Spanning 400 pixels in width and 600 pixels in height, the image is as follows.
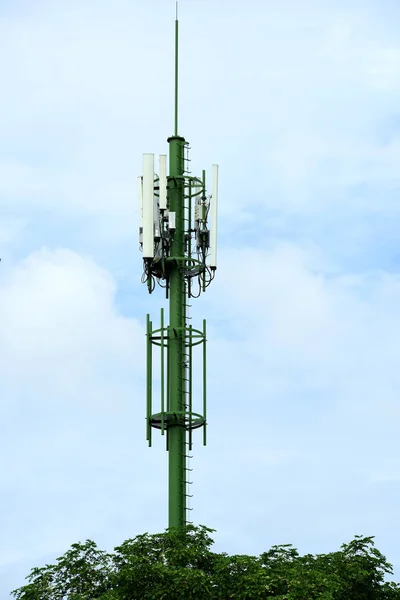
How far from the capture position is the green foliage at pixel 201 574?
8494 centimetres

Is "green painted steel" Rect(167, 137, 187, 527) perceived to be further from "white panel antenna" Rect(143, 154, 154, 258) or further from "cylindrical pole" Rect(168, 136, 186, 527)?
"white panel antenna" Rect(143, 154, 154, 258)

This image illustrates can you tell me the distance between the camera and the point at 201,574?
8525cm

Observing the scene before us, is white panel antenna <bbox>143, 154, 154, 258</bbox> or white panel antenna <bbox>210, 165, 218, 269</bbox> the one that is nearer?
white panel antenna <bbox>143, 154, 154, 258</bbox>

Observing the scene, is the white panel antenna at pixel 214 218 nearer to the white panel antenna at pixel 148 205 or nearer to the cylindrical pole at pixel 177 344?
the cylindrical pole at pixel 177 344

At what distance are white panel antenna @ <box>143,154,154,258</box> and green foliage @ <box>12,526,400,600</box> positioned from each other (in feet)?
54.4

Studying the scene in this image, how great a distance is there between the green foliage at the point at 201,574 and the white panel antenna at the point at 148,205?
16594mm

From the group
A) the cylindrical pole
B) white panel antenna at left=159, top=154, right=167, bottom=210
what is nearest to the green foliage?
the cylindrical pole

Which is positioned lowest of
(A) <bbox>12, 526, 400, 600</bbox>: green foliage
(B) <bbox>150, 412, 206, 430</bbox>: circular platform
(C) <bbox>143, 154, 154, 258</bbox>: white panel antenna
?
(A) <bbox>12, 526, 400, 600</bbox>: green foliage

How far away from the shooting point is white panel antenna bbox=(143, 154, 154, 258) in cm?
9800

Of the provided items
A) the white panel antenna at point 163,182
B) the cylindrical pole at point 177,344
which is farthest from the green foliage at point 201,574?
the white panel antenna at point 163,182

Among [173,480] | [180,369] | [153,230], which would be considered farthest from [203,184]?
[173,480]

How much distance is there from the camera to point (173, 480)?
96.6 meters

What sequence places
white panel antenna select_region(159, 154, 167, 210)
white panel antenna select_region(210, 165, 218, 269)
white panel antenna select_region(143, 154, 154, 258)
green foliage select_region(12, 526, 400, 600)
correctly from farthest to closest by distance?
white panel antenna select_region(210, 165, 218, 269), white panel antenna select_region(159, 154, 167, 210), white panel antenna select_region(143, 154, 154, 258), green foliage select_region(12, 526, 400, 600)

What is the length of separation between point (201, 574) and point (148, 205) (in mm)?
23167
